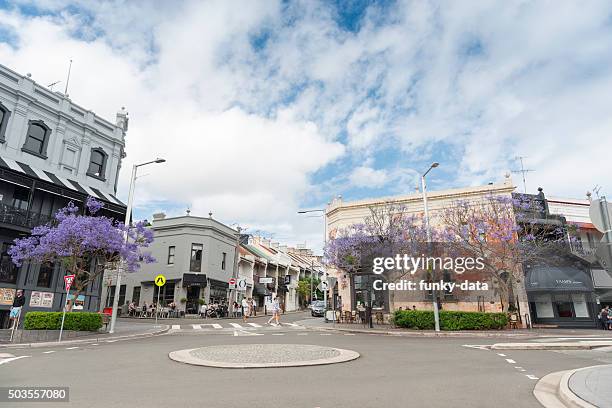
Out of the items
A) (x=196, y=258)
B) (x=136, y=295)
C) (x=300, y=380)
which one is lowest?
(x=300, y=380)

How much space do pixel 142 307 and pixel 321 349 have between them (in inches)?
1190

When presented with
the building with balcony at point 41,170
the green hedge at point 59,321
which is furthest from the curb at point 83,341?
the building with balcony at point 41,170

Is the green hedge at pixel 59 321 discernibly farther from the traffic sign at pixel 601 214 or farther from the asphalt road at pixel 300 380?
the traffic sign at pixel 601 214

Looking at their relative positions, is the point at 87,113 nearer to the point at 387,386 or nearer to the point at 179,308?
the point at 179,308

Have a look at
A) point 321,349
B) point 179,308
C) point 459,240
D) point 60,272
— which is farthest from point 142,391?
point 179,308

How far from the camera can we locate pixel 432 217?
34.2 metres

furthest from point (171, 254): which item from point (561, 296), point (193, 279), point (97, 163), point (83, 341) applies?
point (561, 296)

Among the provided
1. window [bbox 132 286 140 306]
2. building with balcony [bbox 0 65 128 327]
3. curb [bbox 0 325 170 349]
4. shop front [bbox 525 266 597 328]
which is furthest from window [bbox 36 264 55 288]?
shop front [bbox 525 266 597 328]

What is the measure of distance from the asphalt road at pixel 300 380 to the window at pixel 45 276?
14099 millimetres

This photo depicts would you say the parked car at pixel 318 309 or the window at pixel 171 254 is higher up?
the window at pixel 171 254

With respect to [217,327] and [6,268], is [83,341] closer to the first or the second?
[217,327]

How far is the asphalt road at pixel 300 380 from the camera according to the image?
21.5ft

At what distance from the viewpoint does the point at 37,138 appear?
25125 millimetres

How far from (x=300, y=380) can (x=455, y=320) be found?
16.9 meters
